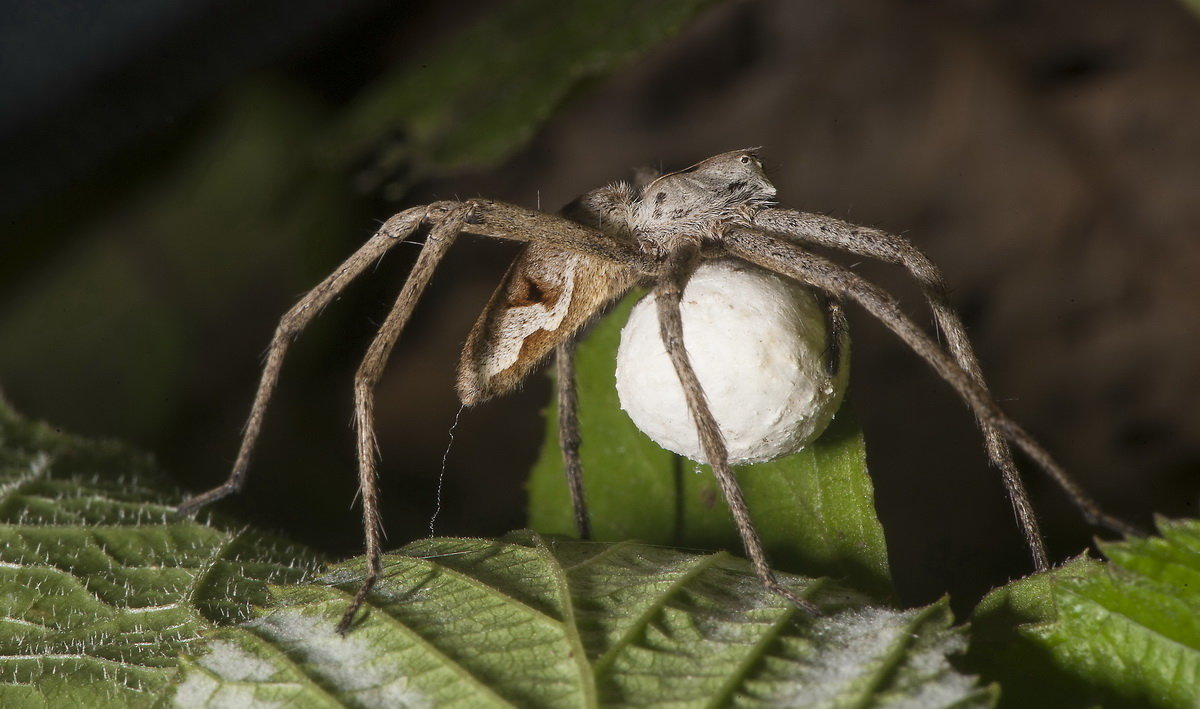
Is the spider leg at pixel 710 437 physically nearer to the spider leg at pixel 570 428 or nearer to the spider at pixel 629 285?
the spider at pixel 629 285

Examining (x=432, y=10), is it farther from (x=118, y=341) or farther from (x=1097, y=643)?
(x=1097, y=643)

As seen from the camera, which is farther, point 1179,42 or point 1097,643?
point 1179,42

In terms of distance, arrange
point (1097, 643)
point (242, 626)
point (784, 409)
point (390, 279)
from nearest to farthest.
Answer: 1. point (1097, 643)
2. point (242, 626)
3. point (784, 409)
4. point (390, 279)

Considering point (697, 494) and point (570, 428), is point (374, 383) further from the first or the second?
point (697, 494)

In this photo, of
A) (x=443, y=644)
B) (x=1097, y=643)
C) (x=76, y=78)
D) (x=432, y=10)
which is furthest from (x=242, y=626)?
(x=432, y=10)

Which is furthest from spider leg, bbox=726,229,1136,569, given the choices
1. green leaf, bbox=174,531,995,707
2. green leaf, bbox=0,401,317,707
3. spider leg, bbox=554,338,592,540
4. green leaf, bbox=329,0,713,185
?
green leaf, bbox=0,401,317,707

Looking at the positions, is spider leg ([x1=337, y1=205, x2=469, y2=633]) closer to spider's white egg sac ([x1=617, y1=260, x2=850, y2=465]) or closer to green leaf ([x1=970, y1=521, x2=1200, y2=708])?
spider's white egg sac ([x1=617, y1=260, x2=850, y2=465])

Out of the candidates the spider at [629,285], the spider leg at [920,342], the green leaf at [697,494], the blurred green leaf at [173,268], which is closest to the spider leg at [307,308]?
the spider at [629,285]
